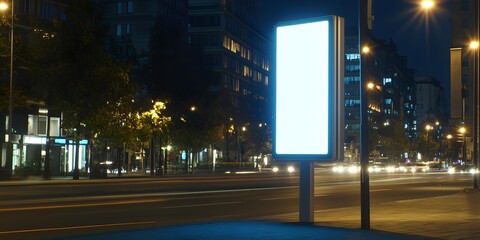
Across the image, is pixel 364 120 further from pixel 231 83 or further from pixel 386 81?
pixel 386 81

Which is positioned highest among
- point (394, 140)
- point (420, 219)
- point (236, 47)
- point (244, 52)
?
point (236, 47)

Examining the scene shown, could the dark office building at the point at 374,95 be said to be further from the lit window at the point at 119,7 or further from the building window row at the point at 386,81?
the lit window at the point at 119,7

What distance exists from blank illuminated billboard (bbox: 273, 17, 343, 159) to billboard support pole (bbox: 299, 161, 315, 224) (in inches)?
15.8

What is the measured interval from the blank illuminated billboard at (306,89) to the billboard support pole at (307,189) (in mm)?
400

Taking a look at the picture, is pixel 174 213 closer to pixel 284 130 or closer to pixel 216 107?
pixel 284 130

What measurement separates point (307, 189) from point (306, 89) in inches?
85.5

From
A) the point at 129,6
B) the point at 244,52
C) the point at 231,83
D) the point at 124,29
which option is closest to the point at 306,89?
the point at 124,29

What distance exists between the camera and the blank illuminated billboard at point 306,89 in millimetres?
15125

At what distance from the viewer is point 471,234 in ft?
47.0

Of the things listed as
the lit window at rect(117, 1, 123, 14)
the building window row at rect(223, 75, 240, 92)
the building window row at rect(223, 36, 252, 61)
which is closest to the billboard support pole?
the lit window at rect(117, 1, 123, 14)

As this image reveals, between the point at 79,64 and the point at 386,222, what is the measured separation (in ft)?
129

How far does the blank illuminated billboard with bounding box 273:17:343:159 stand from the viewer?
15125 mm

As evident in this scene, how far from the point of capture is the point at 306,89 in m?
15.6

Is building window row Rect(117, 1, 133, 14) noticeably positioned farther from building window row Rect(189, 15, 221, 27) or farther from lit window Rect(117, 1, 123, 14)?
building window row Rect(189, 15, 221, 27)
